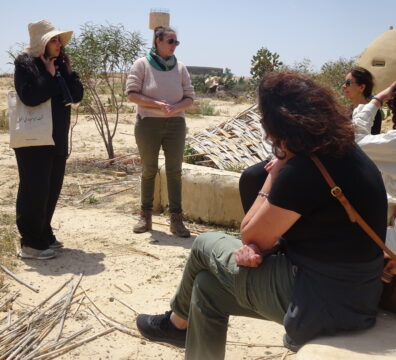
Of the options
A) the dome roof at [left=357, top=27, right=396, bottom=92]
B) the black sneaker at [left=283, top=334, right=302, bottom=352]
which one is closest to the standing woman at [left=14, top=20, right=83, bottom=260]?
the black sneaker at [left=283, top=334, right=302, bottom=352]

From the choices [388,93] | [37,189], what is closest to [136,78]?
[37,189]

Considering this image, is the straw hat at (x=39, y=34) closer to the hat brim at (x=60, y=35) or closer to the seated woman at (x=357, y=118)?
the hat brim at (x=60, y=35)

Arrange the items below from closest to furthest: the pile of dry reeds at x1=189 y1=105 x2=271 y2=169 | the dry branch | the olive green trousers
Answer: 1. the olive green trousers
2. the dry branch
3. the pile of dry reeds at x1=189 y1=105 x2=271 y2=169

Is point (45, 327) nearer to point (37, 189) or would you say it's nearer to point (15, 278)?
point (15, 278)

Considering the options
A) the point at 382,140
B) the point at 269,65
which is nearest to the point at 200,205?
the point at 382,140

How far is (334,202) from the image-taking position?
93.5 inches

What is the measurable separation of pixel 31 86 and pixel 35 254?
1478 millimetres

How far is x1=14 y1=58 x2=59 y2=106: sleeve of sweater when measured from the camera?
4.61m

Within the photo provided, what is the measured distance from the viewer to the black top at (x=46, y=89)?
4.62 meters

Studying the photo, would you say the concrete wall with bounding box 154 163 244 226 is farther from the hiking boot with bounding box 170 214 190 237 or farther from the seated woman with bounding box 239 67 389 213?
the seated woman with bounding box 239 67 389 213

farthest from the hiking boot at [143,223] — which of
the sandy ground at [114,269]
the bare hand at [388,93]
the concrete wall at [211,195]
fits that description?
the bare hand at [388,93]

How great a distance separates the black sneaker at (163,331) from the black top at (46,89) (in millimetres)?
2113

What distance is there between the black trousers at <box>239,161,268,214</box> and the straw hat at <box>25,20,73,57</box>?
248 cm

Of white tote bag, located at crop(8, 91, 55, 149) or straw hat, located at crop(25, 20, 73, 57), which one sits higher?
straw hat, located at crop(25, 20, 73, 57)
